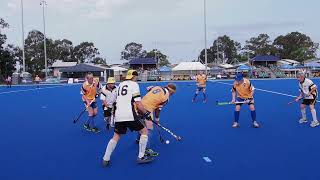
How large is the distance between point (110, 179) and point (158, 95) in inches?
94.3

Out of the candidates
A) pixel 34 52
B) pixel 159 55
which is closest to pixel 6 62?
Result: pixel 34 52

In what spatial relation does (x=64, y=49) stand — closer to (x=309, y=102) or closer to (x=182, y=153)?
(x=309, y=102)

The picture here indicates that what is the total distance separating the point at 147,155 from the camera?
7.27 meters

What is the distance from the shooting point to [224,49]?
127000mm

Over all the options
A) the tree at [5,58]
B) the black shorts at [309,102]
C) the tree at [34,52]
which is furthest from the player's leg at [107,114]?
the tree at [34,52]

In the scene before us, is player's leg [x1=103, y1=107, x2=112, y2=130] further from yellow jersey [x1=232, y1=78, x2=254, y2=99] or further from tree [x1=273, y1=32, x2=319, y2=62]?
tree [x1=273, y1=32, x2=319, y2=62]

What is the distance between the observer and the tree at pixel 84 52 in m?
106

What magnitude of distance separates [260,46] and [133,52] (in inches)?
1660

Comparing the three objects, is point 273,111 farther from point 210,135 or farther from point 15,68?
point 15,68

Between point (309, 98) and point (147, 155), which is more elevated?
point (309, 98)

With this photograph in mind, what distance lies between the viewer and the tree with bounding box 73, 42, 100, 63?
106 meters

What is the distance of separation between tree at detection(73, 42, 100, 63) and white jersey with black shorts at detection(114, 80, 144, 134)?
10219cm

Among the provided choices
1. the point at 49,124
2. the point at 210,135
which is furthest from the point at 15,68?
the point at 210,135

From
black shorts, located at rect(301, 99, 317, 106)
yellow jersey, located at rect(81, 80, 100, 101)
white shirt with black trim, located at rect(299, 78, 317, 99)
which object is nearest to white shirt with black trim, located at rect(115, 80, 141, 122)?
yellow jersey, located at rect(81, 80, 100, 101)
